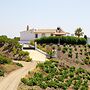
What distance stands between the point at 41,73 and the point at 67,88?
4757 mm

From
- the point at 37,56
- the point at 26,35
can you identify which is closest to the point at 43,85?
the point at 37,56

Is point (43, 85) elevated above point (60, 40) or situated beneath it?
situated beneath

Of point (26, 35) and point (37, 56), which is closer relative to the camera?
point (37, 56)

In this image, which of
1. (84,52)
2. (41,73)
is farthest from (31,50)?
(41,73)

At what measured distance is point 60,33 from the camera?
83.2 metres

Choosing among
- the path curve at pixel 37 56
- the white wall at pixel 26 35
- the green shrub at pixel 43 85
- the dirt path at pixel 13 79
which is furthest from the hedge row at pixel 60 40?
the green shrub at pixel 43 85

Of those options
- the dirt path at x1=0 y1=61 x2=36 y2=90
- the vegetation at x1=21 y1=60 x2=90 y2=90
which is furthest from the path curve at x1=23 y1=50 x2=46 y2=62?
the dirt path at x1=0 y1=61 x2=36 y2=90

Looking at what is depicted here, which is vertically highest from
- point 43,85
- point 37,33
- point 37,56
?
point 37,33

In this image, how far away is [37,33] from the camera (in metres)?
82.3

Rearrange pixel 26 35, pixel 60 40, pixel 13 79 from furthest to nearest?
pixel 26 35 < pixel 60 40 < pixel 13 79

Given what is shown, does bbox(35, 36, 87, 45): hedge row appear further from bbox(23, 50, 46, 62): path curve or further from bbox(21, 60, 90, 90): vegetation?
bbox(21, 60, 90, 90): vegetation

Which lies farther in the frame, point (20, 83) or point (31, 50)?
point (31, 50)

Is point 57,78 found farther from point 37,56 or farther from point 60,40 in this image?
point 60,40

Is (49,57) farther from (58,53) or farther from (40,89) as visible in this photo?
(40,89)
